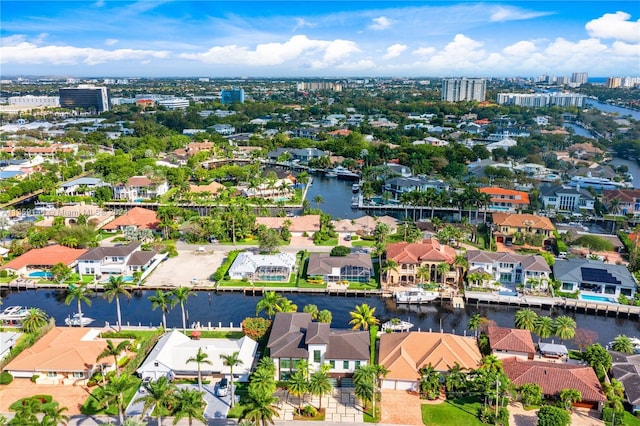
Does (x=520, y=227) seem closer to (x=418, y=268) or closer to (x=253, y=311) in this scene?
(x=418, y=268)

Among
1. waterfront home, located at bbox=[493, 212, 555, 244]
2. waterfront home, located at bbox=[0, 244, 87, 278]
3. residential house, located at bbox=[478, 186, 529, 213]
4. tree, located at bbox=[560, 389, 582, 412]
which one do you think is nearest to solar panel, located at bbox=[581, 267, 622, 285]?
waterfront home, located at bbox=[493, 212, 555, 244]

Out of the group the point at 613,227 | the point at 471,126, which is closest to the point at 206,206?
the point at 613,227

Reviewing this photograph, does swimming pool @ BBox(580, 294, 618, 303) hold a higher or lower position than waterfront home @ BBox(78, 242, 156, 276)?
lower

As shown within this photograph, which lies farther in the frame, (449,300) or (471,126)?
(471,126)

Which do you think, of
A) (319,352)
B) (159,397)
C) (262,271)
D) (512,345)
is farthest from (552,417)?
(262,271)

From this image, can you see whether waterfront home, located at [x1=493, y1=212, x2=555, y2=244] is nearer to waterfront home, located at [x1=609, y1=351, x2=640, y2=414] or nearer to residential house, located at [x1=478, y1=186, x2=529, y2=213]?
residential house, located at [x1=478, y1=186, x2=529, y2=213]

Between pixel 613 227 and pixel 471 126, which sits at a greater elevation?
pixel 471 126

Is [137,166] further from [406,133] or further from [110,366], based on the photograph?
[406,133]
